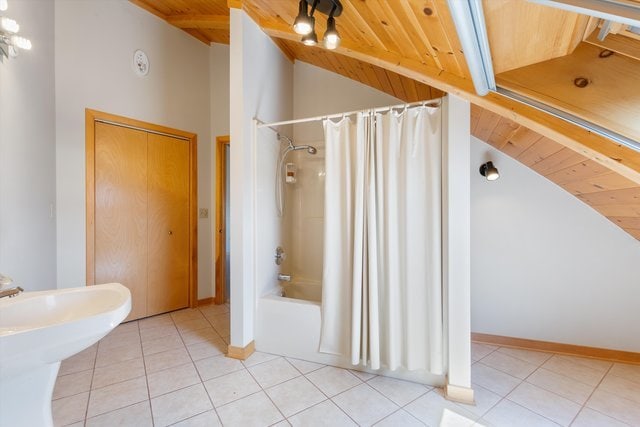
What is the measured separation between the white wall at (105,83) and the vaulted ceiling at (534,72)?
1.30m

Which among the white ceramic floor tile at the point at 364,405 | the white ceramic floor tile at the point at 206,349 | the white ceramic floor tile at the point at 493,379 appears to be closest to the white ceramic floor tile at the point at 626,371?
the white ceramic floor tile at the point at 493,379

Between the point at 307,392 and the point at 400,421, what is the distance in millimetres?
561

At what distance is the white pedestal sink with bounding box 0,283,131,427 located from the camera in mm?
746

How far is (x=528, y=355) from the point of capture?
209 centimetres

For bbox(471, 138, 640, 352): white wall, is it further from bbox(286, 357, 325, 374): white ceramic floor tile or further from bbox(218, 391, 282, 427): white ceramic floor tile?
bbox(218, 391, 282, 427): white ceramic floor tile

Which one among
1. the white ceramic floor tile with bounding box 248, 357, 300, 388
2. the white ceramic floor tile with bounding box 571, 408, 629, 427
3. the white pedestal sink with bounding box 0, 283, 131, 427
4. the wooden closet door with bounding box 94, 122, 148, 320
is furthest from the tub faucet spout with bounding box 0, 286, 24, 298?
the white ceramic floor tile with bounding box 571, 408, 629, 427

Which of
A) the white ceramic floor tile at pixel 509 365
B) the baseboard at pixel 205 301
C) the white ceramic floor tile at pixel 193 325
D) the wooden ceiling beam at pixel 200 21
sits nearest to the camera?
the white ceramic floor tile at pixel 509 365

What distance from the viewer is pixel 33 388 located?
97cm

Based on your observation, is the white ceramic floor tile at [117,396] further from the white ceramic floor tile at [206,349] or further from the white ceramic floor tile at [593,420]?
the white ceramic floor tile at [593,420]

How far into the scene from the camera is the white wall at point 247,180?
2023 mm

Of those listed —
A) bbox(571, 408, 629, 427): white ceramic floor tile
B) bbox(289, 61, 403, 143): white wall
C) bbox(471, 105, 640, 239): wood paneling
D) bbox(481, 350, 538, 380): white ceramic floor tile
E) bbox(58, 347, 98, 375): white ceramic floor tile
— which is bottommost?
bbox(481, 350, 538, 380): white ceramic floor tile

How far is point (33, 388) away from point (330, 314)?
1466 millimetres

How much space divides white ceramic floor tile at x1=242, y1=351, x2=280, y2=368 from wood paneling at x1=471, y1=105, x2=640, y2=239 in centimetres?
229

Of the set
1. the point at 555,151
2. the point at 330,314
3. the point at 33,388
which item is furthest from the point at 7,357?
the point at 555,151
